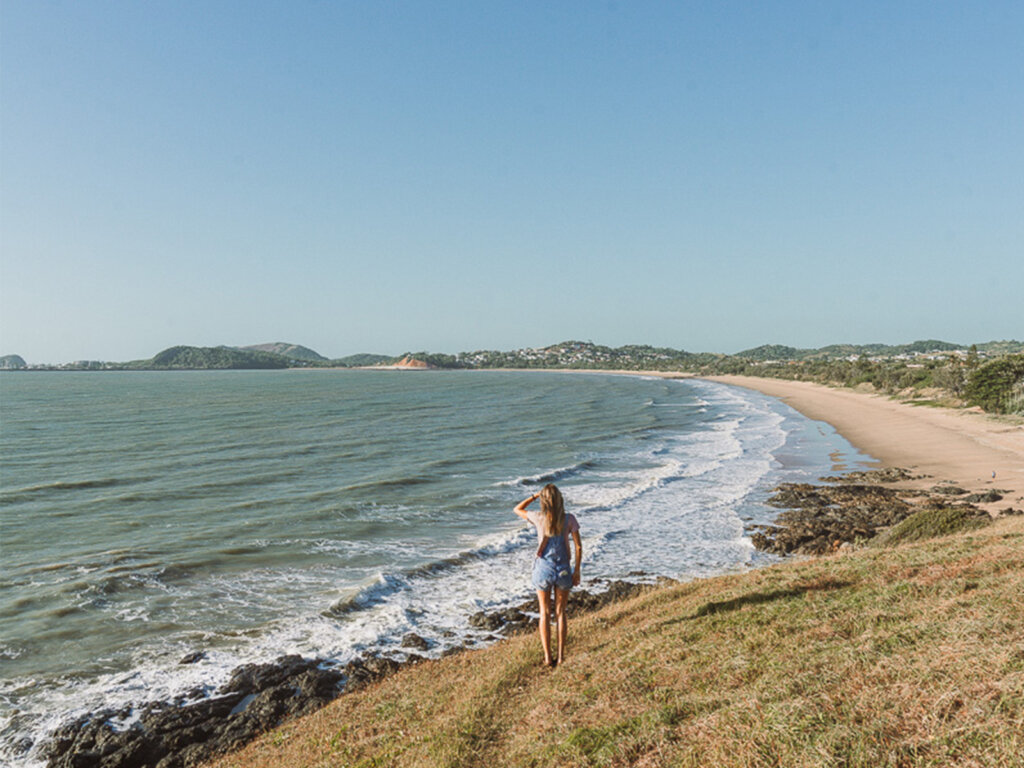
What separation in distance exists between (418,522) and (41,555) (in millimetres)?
10909

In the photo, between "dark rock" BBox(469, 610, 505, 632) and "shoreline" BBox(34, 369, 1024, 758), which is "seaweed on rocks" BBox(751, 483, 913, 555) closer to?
"shoreline" BBox(34, 369, 1024, 758)

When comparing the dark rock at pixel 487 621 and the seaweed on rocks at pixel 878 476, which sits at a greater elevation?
the seaweed on rocks at pixel 878 476

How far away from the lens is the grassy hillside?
4414 millimetres

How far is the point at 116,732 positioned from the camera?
9.09m

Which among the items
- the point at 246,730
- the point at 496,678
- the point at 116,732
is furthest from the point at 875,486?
the point at 116,732

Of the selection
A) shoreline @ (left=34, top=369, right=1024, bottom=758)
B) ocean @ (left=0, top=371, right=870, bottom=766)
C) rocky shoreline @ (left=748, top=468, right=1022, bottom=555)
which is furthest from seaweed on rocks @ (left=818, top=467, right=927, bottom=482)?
ocean @ (left=0, top=371, right=870, bottom=766)

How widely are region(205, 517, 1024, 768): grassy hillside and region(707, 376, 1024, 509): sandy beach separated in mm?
15824

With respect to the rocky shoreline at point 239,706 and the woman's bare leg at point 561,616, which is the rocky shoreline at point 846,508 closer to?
the rocky shoreline at point 239,706

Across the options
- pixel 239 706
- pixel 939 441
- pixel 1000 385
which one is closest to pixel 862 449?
pixel 939 441

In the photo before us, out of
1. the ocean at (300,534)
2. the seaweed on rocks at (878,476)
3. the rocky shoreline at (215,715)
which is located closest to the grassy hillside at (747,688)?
the rocky shoreline at (215,715)

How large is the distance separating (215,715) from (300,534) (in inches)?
403

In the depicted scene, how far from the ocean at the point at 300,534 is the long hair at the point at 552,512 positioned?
548 centimetres

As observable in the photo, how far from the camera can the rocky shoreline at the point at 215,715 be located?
8547 millimetres

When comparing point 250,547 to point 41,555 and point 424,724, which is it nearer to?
point 41,555
